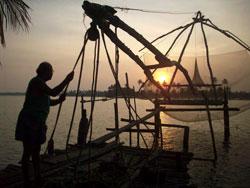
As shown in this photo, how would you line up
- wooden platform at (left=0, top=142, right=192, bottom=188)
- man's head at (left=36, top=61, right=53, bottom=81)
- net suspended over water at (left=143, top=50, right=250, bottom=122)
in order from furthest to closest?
net suspended over water at (left=143, top=50, right=250, bottom=122)
wooden platform at (left=0, top=142, right=192, bottom=188)
man's head at (left=36, top=61, right=53, bottom=81)

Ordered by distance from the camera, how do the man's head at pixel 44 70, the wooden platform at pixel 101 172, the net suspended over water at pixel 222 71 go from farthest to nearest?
the net suspended over water at pixel 222 71
the wooden platform at pixel 101 172
the man's head at pixel 44 70

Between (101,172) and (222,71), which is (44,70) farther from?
(222,71)

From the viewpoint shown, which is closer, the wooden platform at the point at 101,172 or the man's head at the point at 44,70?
the man's head at the point at 44,70

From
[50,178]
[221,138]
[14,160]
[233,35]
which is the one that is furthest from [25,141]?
[221,138]

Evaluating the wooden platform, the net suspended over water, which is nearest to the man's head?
the wooden platform

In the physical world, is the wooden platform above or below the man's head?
below

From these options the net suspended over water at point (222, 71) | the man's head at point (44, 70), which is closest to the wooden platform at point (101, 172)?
the man's head at point (44, 70)

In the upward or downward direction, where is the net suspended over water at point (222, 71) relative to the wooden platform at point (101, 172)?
upward

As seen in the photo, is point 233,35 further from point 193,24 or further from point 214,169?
point 214,169

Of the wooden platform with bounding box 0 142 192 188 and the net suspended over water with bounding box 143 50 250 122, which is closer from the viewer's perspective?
the wooden platform with bounding box 0 142 192 188

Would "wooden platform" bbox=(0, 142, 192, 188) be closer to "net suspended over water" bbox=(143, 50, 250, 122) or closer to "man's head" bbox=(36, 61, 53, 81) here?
"man's head" bbox=(36, 61, 53, 81)

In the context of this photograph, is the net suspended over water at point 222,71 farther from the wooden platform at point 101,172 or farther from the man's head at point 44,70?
the man's head at point 44,70

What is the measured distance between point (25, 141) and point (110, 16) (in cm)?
213

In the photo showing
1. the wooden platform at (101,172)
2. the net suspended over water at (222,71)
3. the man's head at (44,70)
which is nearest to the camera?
the man's head at (44,70)
